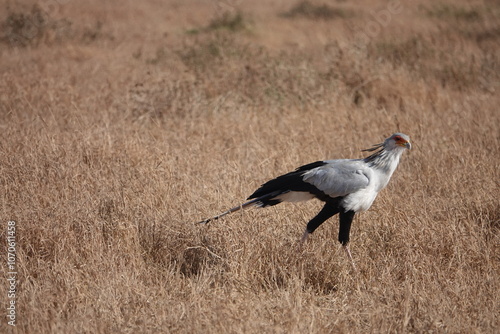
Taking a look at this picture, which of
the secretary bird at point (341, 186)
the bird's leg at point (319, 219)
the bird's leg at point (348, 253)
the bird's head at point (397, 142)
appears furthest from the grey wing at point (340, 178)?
the bird's leg at point (348, 253)

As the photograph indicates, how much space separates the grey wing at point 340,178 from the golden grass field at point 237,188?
1.38 feet

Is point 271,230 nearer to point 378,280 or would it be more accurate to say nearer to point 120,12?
point 378,280

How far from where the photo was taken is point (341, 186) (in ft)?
12.0

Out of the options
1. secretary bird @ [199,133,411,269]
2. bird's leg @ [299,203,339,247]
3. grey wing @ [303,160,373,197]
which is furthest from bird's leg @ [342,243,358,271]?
grey wing @ [303,160,373,197]

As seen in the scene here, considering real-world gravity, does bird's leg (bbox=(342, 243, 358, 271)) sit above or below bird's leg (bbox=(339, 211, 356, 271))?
below

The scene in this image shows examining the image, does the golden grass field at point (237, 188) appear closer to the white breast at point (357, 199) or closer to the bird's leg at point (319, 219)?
the bird's leg at point (319, 219)

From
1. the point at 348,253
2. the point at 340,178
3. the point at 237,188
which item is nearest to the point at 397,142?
the point at 340,178

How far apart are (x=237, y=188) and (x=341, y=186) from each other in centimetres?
125

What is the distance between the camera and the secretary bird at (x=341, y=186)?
365cm

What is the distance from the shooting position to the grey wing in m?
3.63

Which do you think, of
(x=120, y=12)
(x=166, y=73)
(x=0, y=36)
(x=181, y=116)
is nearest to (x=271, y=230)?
(x=181, y=116)

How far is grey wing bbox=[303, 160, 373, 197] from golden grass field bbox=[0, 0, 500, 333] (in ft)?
1.38

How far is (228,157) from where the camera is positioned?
5.58 m

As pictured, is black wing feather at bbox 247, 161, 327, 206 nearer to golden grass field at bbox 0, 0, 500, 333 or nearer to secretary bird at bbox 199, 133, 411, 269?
secretary bird at bbox 199, 133, 411, 269
